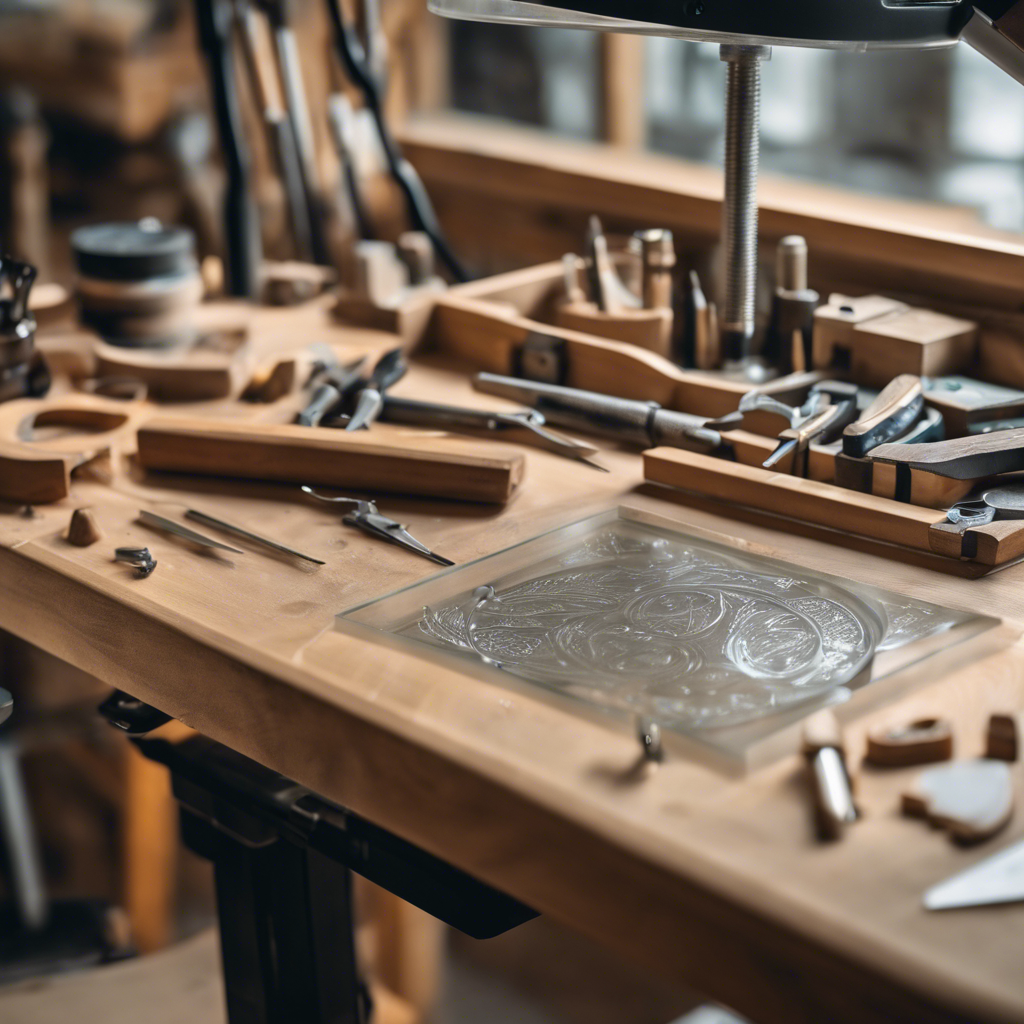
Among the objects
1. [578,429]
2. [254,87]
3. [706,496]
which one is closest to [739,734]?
[706,496]

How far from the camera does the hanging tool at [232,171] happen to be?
5.40 ft

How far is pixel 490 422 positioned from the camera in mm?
1219

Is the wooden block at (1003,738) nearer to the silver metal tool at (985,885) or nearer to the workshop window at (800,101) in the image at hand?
the silver metal tool at (985,885)

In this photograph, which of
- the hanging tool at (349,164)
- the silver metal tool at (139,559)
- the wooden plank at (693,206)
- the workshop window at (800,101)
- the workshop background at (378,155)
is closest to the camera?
the silver metal tool at (139,559)

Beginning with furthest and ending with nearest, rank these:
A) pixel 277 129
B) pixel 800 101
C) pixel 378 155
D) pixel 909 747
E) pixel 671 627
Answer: pixel 800 101 < pixel 378 155 < pixel 277 129 < pixel 671 627 < pixel 909 747

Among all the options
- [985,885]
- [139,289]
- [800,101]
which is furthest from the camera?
[800,101]

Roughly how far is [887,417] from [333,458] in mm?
445

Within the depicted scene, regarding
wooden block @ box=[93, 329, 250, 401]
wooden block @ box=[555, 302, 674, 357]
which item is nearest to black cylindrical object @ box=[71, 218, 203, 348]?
wooden block @ box=[93, 329, 250, 401]

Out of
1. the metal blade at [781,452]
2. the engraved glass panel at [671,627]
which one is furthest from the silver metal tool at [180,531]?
the metal blade at [781,452]

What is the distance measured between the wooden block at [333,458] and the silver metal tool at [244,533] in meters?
0.08

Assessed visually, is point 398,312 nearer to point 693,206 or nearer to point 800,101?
point 693,206

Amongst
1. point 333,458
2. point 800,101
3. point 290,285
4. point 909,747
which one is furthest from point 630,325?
point 800,101

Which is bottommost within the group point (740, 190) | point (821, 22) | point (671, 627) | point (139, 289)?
point (671, 627)

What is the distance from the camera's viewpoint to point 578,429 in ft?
4.10
